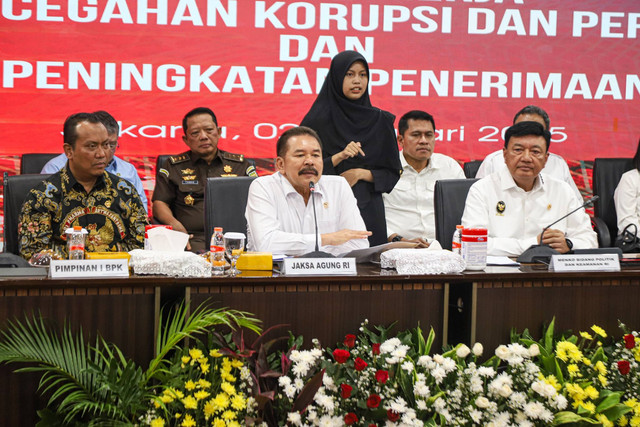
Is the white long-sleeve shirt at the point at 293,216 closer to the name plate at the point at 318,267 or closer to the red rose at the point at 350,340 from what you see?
the name plate at the point at 318,267

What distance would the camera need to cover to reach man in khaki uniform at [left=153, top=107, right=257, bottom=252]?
12.7ft

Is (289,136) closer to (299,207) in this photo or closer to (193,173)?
(299,207)

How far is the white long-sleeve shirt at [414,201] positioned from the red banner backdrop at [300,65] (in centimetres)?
90

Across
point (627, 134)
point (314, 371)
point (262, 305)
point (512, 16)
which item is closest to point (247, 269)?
point (262, 305)

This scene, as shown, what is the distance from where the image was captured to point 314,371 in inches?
69.2

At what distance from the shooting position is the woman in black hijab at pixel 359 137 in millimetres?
3637

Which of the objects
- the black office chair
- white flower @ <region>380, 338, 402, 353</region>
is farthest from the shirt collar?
the black office chair

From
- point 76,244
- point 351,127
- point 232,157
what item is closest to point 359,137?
point 351,127

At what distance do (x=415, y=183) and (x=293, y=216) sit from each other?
4.04 ft

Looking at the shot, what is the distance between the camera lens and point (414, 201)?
154 inches

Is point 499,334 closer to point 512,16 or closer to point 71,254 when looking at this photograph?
point 71,254

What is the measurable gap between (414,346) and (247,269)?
52 cm

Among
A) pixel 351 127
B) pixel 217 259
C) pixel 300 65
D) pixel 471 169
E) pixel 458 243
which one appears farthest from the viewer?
pixel 300 65

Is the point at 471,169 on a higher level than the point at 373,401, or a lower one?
higher
